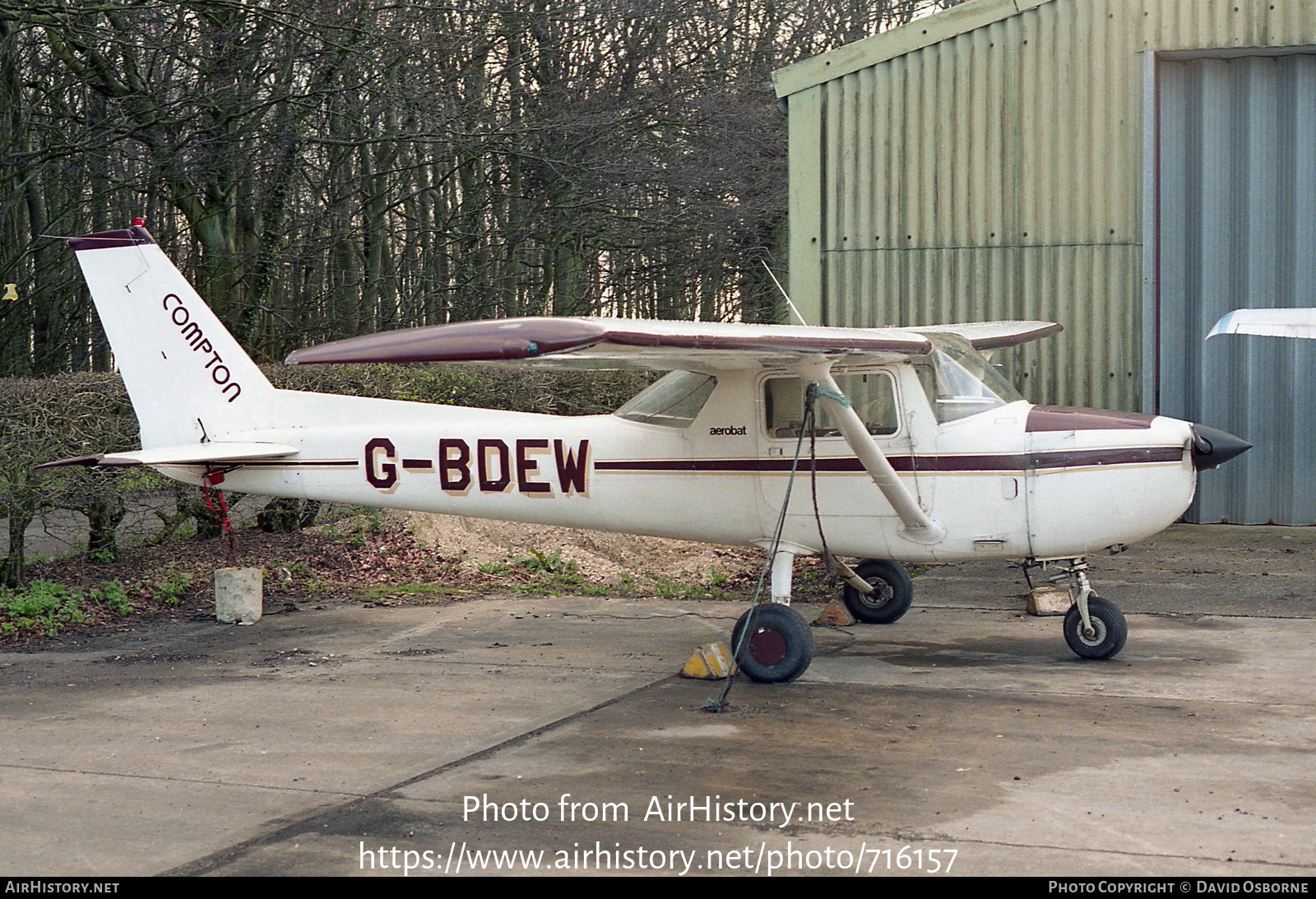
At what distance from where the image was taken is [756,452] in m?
7.43

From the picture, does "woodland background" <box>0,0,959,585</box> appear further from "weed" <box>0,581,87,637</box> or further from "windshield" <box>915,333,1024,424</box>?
"windshield" <box>915,333,1024,424</box>

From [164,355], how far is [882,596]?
15.8ft

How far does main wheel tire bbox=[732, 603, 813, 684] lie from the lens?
6.81 metres

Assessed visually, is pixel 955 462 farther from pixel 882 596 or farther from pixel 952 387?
pixel 882 596

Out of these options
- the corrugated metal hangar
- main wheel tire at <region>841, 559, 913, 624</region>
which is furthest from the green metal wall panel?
main wheel tire at <region>841, 559, 913, 624</region>

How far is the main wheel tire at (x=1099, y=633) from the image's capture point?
7.18m

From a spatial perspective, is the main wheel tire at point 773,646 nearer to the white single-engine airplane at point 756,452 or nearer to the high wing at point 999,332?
the white single-engine airplane at point 756,452

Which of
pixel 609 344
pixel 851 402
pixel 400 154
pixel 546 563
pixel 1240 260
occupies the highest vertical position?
pixel 400 154

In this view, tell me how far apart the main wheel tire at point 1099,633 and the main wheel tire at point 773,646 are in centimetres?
156

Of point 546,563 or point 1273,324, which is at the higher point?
point 1273,324

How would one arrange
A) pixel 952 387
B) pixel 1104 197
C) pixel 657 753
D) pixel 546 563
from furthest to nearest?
pixel 1104 197 → pixel 546 563 → pixel 952 387 → pixel 657 753

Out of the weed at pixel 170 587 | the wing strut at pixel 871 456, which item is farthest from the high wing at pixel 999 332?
the weed at pixel 170 587

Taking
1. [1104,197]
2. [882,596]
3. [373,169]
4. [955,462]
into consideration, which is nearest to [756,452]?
[955,462]

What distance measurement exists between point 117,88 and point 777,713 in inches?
389
